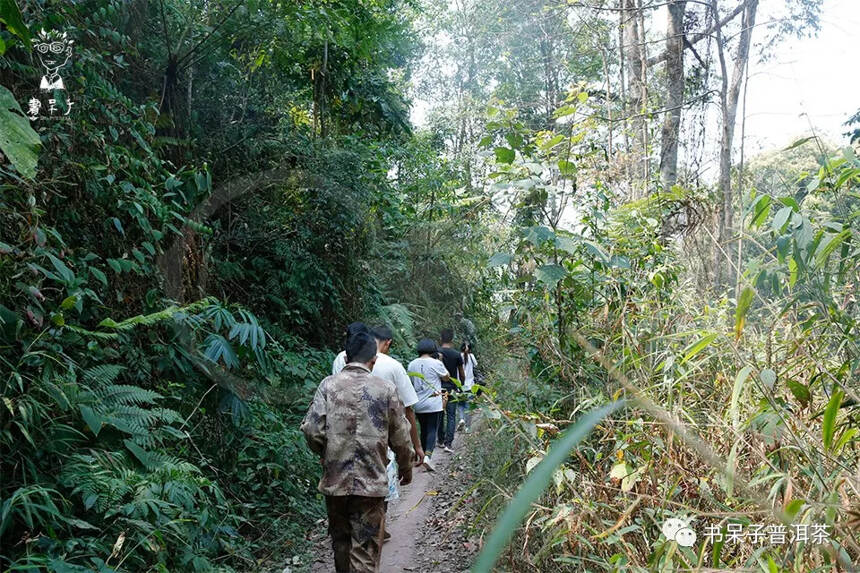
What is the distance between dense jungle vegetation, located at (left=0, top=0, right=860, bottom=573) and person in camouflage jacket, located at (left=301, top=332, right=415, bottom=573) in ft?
2.41

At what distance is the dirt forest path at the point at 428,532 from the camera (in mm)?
5910

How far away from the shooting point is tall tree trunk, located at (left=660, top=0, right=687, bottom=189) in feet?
29.2

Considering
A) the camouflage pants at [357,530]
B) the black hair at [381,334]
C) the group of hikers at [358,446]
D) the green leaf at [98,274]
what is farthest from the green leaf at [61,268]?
the black hair at [381,334]

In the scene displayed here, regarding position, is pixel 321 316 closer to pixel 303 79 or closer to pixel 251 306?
pixel 251 306

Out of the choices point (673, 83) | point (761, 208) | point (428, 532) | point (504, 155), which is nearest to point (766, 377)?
point (761, 208)

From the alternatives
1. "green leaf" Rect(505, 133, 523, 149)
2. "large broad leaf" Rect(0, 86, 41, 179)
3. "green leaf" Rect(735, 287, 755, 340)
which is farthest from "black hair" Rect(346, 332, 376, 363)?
"green leaf" Rect(735, 287, 755, 340)

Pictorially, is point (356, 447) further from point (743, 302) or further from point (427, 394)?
point (427, 394)

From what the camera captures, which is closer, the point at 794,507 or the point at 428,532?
the point at 794,507

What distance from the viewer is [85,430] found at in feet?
13.5

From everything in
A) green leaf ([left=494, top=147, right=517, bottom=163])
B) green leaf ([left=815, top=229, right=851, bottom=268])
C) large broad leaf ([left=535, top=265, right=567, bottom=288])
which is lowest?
large broad leaf ([left=535, top=265, right=567, bottom=288])

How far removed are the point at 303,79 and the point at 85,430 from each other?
831 cm

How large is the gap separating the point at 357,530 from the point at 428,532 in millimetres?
2700

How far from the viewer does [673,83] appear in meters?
9.12

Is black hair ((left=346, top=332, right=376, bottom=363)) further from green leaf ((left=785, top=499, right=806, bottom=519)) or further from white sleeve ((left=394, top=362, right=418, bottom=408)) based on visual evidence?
green leaf ((left=785, top=499, right=806, bottom=519))
